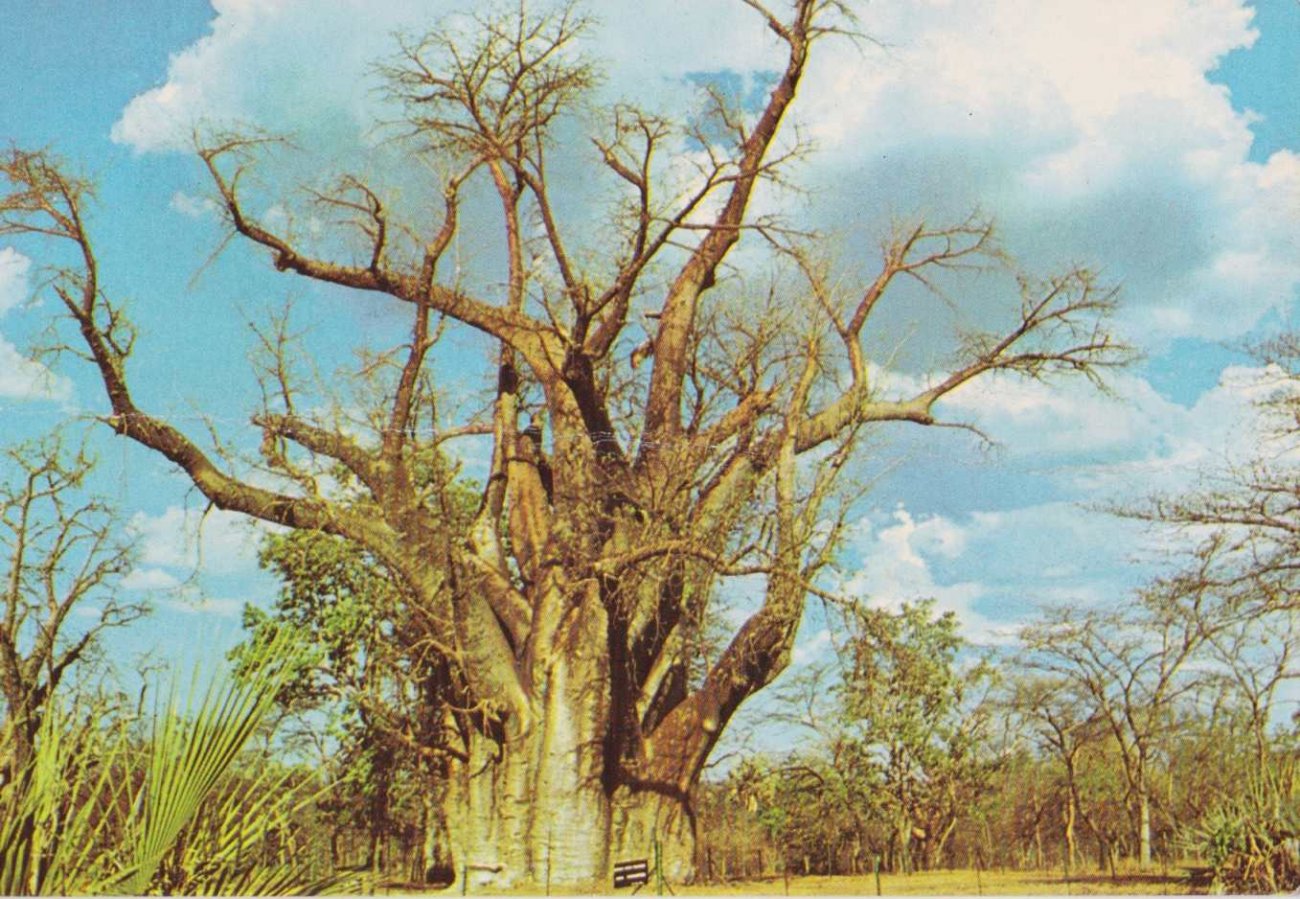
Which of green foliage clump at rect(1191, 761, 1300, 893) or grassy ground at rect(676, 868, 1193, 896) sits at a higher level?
green foliage clump at rect(1191, 761, 1300, 893)

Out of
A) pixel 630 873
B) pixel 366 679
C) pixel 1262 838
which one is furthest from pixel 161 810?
pixel 366 679

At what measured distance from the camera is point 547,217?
7707 mm

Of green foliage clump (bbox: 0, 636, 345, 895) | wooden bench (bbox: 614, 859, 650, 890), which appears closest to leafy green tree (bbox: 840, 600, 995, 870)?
wooden bench (bbox: 614, 859, 650, 890)

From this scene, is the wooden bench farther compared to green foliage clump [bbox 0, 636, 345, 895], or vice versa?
the wooden bench

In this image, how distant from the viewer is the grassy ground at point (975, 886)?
7668 millimetres

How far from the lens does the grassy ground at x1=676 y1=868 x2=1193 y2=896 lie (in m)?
7.67

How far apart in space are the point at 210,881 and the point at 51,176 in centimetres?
551

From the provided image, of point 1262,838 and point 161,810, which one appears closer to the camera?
point 161,810

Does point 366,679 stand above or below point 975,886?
above

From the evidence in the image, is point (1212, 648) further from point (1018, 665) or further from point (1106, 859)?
point (1106, 859)

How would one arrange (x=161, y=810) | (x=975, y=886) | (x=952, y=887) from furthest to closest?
(x=975, y=886) < (x=952, y=887) < (x=161, y=810)

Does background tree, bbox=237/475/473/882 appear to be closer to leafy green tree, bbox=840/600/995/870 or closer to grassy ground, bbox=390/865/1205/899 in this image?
grassy ground, bbox=390/865/1205/899

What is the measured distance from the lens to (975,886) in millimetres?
9539

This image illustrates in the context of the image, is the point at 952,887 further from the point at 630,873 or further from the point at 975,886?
the point at 630,873
